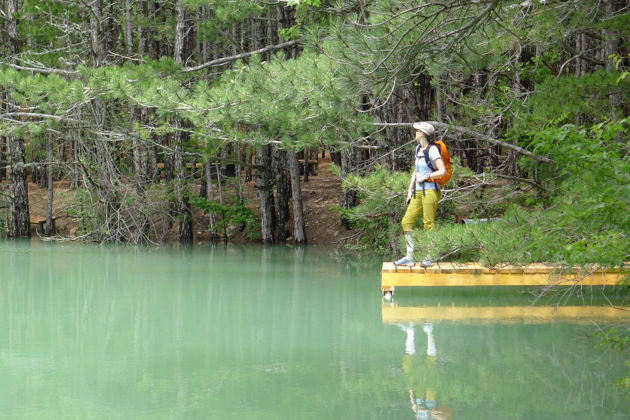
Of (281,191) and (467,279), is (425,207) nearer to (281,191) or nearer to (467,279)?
(467,279)

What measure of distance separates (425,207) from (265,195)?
32.4ft

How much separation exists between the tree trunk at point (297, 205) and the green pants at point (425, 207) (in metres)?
9.22

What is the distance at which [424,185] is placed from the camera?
9.78 metres

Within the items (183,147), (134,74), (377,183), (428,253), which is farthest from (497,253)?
(183,147)

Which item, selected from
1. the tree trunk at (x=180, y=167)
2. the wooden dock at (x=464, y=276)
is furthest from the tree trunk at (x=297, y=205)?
the wooden dock at (x=464, y=276)

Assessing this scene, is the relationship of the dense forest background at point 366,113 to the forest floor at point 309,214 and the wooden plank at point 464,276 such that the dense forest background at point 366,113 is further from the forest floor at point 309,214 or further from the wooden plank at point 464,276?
the forest floor at point 309,214

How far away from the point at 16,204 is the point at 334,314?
13766mm

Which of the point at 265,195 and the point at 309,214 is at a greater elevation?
the point at 265,195

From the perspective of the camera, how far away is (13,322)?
27.5 ft

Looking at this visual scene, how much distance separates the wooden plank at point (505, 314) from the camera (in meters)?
8.52

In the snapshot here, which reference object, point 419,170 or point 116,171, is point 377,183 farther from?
point 116,171

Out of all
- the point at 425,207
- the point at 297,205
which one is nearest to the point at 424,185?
the point at 425,207

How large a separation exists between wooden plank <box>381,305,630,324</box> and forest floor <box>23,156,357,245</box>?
349 inches

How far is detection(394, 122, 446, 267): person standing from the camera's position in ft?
31.3
